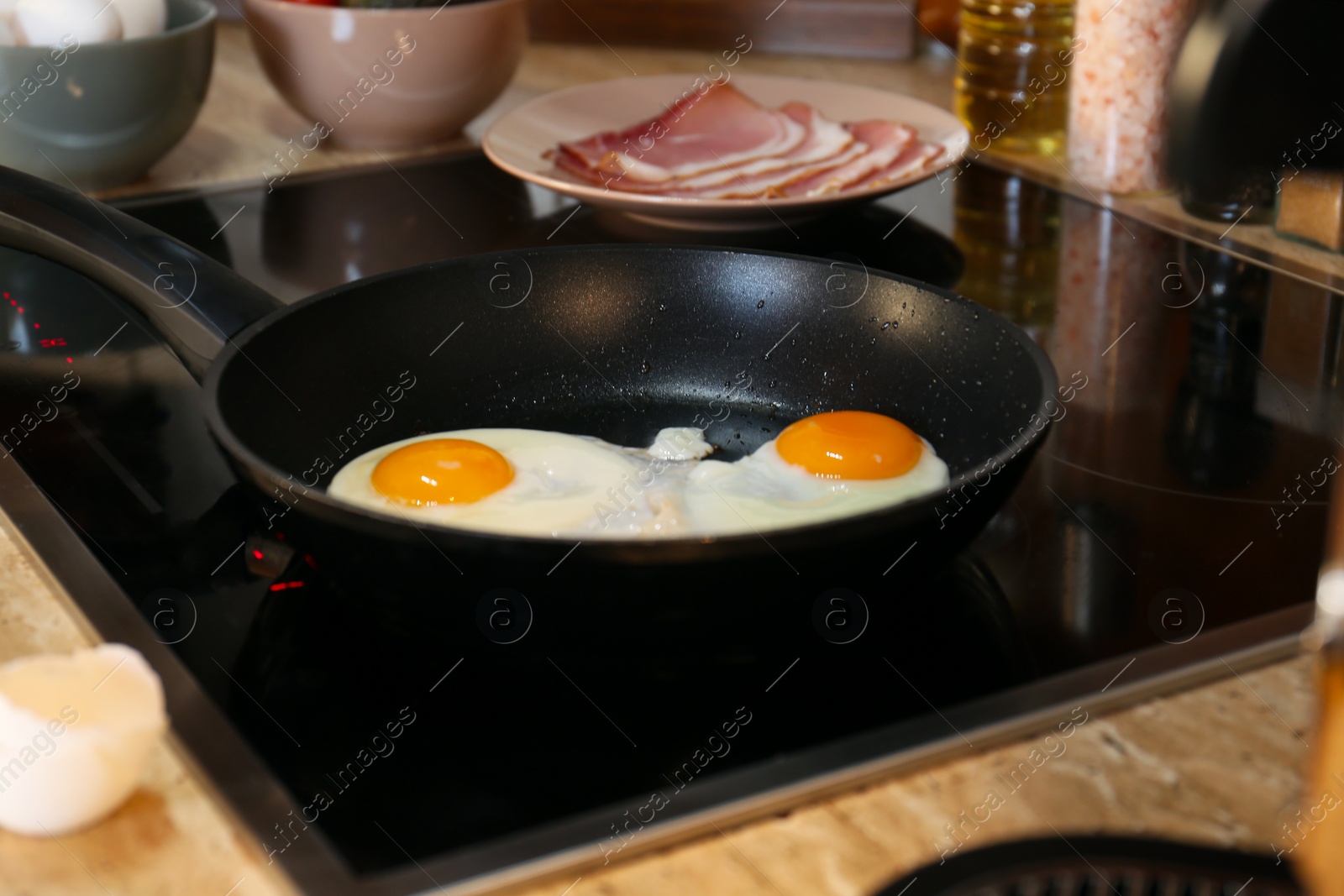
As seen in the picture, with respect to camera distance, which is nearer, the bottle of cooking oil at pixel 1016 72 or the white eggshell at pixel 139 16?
the white eggshell at pixel 139 16

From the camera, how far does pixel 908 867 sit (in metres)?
0.48

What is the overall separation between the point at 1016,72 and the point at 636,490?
3.08 feet

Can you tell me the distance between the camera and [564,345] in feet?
3.06

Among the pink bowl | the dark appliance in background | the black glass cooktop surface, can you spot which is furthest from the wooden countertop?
the pink bowl

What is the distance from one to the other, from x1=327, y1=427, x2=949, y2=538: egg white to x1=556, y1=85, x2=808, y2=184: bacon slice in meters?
0.51

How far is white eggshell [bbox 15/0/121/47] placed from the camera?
119 centimetres

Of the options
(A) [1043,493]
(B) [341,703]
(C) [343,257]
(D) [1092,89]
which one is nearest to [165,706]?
(B) [341,703]

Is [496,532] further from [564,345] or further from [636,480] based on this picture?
[564,345]

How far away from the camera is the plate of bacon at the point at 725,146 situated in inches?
45.5

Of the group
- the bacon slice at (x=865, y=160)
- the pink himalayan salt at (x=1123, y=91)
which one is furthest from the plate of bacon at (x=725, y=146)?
the pink himalayan salt at (x=1123, y=91)

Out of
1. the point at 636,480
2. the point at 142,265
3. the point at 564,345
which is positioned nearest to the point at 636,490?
the point at 636,480

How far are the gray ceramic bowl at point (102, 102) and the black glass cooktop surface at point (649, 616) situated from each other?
0.76ft

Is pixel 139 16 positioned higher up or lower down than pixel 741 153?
higher up

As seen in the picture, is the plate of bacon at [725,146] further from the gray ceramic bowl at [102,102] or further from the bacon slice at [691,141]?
the gray ceramic bowl at [102,102]
